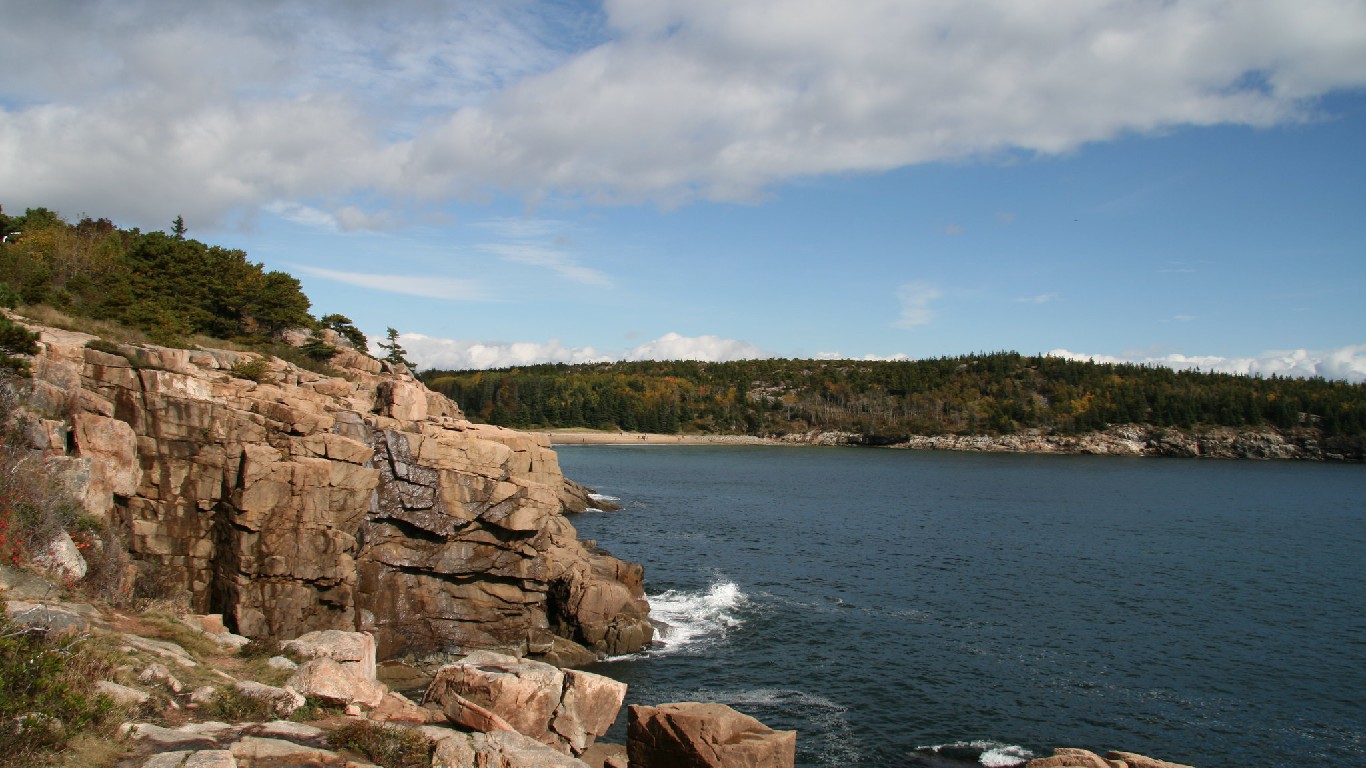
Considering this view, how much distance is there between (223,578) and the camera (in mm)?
27125

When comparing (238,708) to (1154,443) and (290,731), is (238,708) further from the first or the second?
(1154,443)

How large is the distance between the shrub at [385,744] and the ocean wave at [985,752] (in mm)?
17324

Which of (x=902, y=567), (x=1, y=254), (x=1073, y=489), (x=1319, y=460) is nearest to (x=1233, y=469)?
(x=1319, y=460)

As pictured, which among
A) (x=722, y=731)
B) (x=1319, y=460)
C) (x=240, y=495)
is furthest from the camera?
(x=1319, y=460)

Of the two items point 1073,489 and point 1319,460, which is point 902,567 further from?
point 1319,460

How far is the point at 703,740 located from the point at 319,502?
18.5 m

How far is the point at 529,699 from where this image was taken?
16344 mm

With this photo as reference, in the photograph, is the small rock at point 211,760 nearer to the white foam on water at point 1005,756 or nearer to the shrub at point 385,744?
the shrub at point 385,744

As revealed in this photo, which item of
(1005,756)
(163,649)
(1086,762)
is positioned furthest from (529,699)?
(1005,756)

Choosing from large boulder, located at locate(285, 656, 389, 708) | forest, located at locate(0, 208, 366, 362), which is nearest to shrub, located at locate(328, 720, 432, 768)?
large boulder, located at locate(285, 656, 389, 708)

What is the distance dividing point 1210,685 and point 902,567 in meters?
21.4

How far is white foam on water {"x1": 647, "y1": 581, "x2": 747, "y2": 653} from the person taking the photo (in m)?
35.5

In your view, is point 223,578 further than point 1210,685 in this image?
Result: No

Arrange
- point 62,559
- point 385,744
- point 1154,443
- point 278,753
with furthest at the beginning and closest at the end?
1. point 1154,443
2. point 62,559
3. point 385,744
4. point 278,753
